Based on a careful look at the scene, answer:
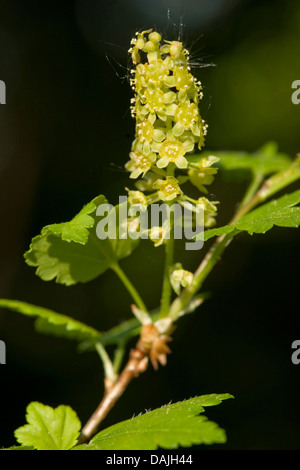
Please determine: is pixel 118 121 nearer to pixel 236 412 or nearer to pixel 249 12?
pixel 249 12

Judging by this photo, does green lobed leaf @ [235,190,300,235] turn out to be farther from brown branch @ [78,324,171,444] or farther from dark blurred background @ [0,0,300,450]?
dark blurred background @ [0,0,300,450]

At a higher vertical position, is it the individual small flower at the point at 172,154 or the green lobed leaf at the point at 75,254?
the individual small flower at the point at 172,154

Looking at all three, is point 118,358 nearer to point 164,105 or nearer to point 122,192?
point 164,105

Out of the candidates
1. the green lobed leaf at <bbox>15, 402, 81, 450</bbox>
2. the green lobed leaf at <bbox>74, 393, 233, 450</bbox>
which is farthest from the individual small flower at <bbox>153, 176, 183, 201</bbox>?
the green lobed leaf at <bbox>15, 402, 81, 450</bbox>

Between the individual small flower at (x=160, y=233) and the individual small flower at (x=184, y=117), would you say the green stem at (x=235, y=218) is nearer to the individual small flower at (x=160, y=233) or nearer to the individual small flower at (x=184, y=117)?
the individual small flower at (x=160, y=233)

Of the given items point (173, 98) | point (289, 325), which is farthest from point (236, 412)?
point (173, 98)

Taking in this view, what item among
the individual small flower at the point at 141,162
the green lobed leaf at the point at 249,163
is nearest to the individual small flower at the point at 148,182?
the individual small flower at the point at 141,162

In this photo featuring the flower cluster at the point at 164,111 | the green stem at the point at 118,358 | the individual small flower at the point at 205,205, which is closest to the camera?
the flower cluster at the point at 164,111

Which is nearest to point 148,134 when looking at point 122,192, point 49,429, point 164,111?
point 164,111
